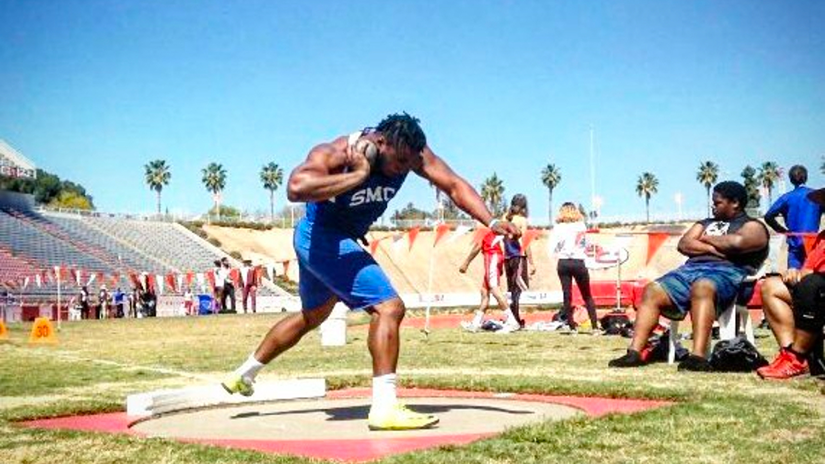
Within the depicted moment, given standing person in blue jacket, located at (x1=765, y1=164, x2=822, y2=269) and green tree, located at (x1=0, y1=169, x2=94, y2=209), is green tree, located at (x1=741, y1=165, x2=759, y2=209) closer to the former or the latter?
green tree, located at (x1=0, y1=169, x2=94, y2=209)

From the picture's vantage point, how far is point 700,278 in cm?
917

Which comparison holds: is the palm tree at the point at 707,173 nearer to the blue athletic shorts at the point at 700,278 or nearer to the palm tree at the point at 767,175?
the palm tree at the point at 767,175

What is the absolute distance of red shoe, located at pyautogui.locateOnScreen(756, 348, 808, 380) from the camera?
25.6 ft

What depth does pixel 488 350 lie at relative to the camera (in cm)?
1233

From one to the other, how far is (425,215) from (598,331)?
96.3 metres

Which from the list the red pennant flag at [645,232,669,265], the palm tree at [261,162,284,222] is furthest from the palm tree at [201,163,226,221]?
the red pennant flag at [645,232,669,265]

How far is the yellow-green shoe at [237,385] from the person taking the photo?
6.93m

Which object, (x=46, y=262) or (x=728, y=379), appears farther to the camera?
(x=46, y=262)

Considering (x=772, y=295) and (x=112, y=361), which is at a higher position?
(x=772, y=295)

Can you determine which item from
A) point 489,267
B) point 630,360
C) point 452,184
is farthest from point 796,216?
point 452,184

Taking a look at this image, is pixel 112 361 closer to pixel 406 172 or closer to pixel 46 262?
pixel 406 172

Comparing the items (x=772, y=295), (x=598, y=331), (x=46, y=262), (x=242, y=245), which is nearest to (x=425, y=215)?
(x=242, y=245)

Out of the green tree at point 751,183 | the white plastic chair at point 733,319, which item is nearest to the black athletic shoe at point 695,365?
the white plastic chair at point 733,319

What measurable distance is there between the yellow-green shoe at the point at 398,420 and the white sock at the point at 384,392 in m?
0.04
